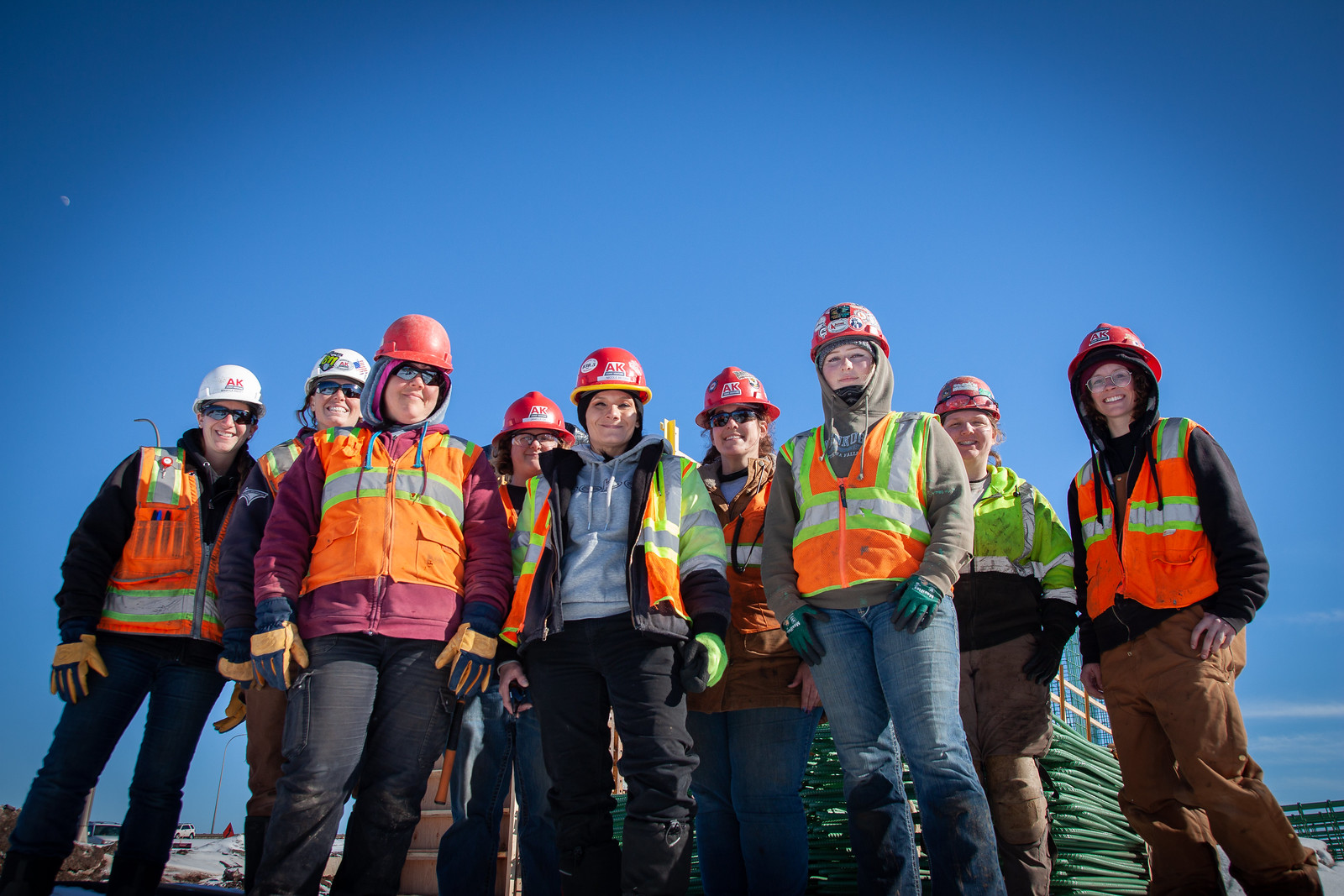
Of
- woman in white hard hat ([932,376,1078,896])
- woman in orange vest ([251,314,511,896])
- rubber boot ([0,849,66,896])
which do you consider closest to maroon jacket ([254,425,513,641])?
woman in orange vest ([251,314,511,896])

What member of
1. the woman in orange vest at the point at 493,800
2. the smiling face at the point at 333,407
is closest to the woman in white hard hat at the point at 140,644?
the smiling face at the point at 333,407

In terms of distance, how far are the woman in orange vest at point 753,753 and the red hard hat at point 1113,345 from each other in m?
2.01

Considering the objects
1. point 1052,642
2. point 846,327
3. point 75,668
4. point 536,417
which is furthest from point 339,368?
point 1052,642

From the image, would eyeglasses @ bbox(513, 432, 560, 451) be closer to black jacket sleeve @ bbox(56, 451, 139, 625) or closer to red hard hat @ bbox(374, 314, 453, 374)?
red hard hat @ bbox(374, 314, 453, 374)

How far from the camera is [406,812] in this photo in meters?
3.16

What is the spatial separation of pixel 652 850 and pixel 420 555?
1.46m

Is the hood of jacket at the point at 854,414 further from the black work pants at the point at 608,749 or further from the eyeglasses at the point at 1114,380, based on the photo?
the eyeglasses at the point at 1114,380

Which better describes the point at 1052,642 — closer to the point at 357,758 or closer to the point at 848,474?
the point at 848,474

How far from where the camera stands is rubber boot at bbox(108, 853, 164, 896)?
3.84 m

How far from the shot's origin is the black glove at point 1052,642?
4371 mm

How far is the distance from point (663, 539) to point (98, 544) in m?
2.94

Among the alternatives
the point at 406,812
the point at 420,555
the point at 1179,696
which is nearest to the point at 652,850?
the point at 406,812

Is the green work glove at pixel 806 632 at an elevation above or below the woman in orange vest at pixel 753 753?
above

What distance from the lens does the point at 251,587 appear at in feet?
11.9
